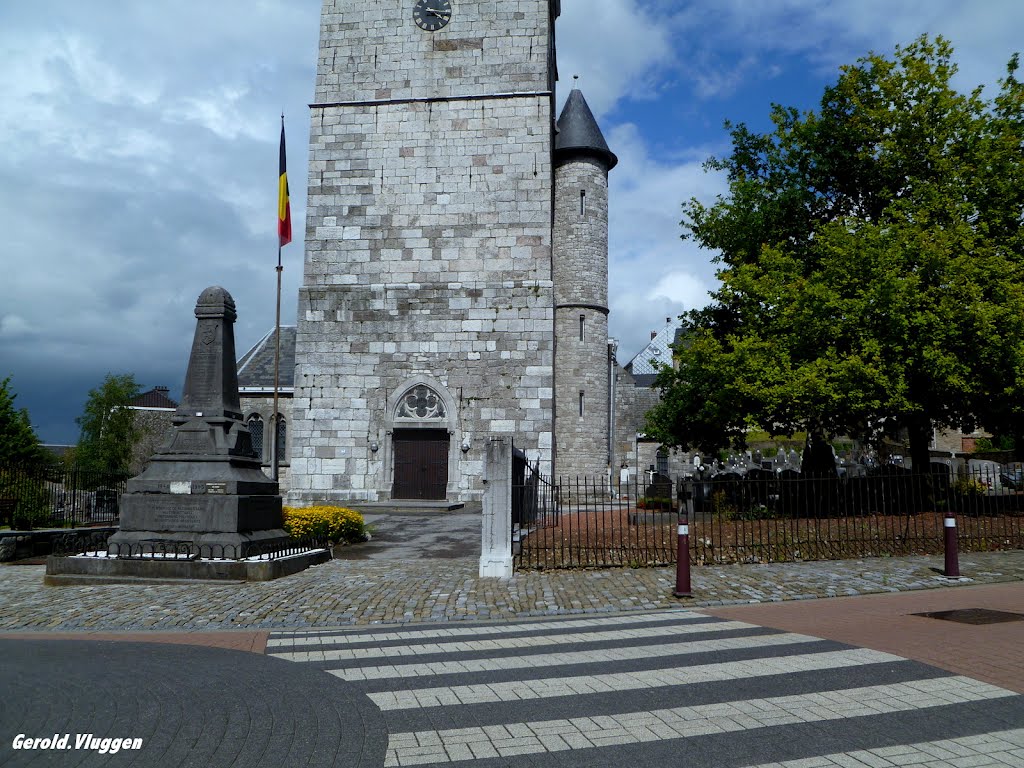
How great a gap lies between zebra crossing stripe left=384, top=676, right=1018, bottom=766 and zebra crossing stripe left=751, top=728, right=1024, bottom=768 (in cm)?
53

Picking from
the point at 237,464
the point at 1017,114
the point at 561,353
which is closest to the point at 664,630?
the point at 237,464

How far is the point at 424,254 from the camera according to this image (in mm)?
25391

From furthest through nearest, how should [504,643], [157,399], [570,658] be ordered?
[157,399], [504,643], [570,658]

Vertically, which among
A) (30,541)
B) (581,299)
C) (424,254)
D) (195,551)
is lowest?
(30,541)

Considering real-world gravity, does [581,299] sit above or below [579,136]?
below

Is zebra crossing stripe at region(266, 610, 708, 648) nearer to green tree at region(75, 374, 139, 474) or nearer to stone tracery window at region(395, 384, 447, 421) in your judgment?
stone tracery window at region(395, 384, 447, 421)

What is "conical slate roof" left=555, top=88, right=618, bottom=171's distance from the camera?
28.5 metres

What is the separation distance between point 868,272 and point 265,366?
95.3 ft

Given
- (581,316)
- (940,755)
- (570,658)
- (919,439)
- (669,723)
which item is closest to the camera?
(940,755)

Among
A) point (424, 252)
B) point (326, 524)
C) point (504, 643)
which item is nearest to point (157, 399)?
point (424, 252)

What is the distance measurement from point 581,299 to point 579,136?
619 cm

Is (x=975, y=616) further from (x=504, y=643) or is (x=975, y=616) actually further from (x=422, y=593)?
(x=422, y=593)

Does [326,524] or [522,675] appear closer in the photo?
[522,675]

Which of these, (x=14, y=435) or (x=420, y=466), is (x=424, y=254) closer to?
(x=420, y=466)
